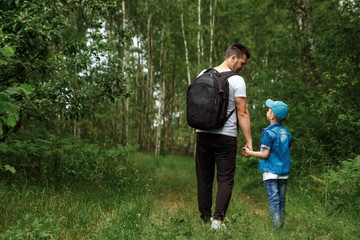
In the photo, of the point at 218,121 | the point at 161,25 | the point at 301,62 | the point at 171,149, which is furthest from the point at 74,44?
the point at 171,149

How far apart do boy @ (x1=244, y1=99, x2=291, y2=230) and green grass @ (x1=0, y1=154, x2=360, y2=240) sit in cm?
23

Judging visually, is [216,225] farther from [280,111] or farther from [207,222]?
[280,111]

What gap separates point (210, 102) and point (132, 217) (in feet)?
5.40

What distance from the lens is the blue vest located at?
3330 mm

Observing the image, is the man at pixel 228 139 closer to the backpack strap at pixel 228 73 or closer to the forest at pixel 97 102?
the backpack strap at pixel 228 73

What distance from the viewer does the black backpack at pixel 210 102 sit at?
3.35 m

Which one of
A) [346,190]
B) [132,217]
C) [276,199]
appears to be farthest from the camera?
[346,190]

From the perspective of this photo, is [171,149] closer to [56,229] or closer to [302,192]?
[302,192]

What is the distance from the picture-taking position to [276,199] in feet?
10.9

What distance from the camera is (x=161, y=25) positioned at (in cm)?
1580

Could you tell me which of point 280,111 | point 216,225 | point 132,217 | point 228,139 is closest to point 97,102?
point 132,217

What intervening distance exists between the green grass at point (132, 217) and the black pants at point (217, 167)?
8.4 inches

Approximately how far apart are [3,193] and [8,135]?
0.86 meters

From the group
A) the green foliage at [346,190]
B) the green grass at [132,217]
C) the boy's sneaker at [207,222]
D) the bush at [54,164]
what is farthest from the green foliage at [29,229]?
the green foliage at [346,190]
